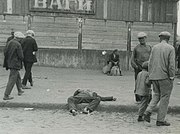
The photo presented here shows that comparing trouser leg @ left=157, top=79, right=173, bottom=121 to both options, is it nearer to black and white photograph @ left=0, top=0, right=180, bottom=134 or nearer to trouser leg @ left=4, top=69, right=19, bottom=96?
black and white photograph @ left=0, top=0, right=180, bottom=134

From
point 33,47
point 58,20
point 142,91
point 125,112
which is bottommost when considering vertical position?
point 125,112

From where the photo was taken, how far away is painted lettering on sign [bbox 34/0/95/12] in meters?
19.8

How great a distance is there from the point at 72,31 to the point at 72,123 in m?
13.0

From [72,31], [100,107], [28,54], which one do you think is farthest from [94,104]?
[72,31]

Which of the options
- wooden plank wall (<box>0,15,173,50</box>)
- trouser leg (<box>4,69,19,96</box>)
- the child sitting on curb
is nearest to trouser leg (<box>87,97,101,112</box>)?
the child sitting on curb

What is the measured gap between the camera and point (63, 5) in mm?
19875

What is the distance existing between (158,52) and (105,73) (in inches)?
436

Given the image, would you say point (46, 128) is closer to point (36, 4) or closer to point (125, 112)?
point (125, 112)

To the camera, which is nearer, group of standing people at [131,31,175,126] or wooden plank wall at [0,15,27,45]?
group of standing people at [131,31,175,126]

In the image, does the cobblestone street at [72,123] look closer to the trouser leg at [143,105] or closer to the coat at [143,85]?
the trouser leg at [143,105]

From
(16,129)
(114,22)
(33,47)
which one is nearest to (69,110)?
(16,129)

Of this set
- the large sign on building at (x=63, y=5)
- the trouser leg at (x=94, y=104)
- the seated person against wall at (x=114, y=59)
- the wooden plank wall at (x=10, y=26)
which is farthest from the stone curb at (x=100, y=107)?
the large sign on building at (x=63, y=5)

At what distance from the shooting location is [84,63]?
20.1m

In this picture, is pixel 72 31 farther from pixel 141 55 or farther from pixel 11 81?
pixel 141 55
